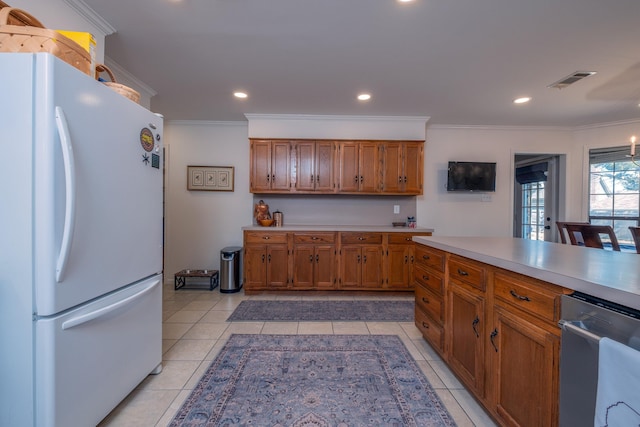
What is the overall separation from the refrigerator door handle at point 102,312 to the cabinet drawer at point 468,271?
1.97 m

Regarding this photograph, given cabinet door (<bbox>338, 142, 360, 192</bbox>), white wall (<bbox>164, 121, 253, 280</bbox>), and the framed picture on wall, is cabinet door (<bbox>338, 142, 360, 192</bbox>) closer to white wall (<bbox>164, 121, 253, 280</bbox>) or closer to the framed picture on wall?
white wall (<bbox>164, 121, 253, 280</bbox>)

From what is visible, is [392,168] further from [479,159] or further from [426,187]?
[479,159]

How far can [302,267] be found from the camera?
3691 mm

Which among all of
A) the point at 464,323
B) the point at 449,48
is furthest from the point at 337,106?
the point at 464,323

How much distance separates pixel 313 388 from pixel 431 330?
104 centimetres

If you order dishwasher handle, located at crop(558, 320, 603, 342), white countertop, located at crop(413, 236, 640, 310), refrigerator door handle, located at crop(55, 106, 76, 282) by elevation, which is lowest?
dishwasher handle, located at crop(558, 320, 603, 342)

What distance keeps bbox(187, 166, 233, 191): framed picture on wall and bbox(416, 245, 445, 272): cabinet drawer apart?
120 inches

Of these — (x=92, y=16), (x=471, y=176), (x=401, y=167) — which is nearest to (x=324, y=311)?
(x=401, y=167)

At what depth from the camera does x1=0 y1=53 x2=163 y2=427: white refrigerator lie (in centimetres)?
107

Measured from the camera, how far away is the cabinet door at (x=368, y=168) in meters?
3.90

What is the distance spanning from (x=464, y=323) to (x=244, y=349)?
1.69m

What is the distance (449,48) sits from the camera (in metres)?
2.27

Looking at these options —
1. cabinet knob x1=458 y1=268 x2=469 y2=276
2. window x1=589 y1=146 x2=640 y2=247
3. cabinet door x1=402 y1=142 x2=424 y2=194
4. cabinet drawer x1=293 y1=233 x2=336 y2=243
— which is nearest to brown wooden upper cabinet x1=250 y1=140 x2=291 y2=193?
cabinet drawer x1=293 y1=233 x2=336 y2=243

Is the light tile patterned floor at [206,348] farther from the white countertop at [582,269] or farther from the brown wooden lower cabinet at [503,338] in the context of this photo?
the white countertop at [582,269]
